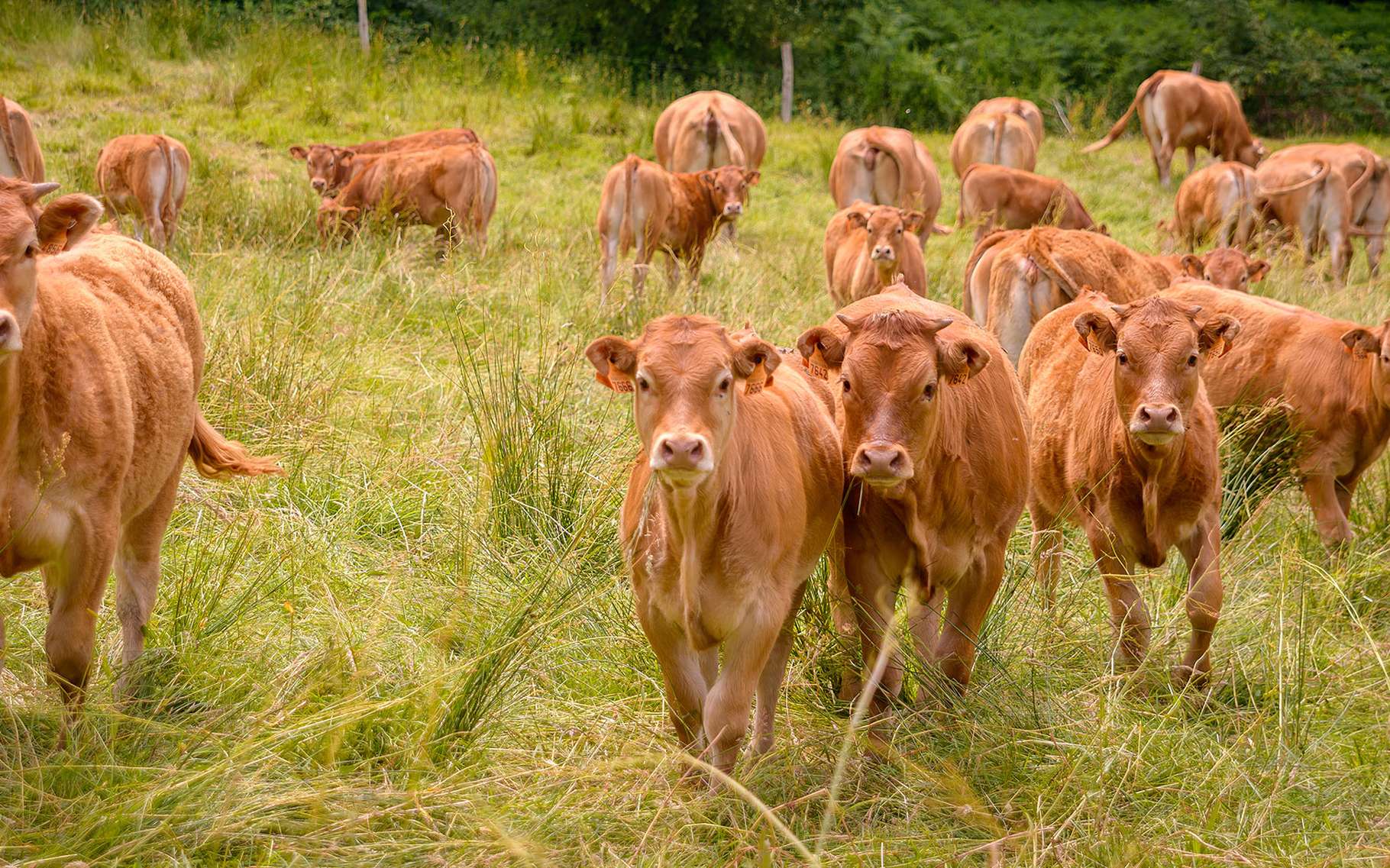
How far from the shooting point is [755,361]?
3.69m

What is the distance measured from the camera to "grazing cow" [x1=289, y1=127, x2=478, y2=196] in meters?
13.2

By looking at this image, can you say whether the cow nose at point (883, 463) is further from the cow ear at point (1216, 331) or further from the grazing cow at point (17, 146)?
the grazing cow at point (17, 146)

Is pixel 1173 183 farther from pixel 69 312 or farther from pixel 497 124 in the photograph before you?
pixel 69 312

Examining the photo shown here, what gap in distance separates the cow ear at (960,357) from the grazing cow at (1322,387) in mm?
2810

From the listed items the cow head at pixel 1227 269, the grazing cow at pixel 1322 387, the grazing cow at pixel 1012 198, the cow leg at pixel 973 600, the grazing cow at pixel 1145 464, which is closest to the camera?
the cow leg at pixel 973 600

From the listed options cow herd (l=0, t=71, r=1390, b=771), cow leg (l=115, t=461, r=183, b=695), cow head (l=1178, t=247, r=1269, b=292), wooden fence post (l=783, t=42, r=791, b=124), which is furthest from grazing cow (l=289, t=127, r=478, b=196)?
cow leg (l=115, t=461, r=183, b=695)

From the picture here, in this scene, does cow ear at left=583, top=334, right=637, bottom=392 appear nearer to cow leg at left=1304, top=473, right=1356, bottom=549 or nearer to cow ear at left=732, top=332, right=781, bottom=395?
cow ear at left=732, top=332, right=781, bottom=395

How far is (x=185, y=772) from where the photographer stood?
3486mm

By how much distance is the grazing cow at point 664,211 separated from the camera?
433 inches

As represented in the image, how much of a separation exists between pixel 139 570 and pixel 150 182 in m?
7.52

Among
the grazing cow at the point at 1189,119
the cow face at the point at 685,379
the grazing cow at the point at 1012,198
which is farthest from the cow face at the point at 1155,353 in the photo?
the grazing cow at the point at 1189,119

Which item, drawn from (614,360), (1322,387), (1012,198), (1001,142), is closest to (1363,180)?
(1001,142)

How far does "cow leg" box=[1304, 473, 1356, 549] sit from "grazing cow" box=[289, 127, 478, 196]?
8783 mm

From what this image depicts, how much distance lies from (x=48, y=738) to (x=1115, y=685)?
3.45 metres
